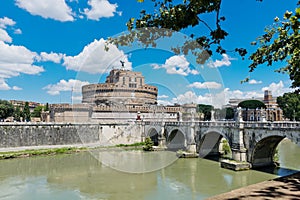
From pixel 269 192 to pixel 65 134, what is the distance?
25.9 meters

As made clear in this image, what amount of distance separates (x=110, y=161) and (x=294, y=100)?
1307 inches

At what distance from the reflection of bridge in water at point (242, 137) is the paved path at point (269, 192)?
368 inches

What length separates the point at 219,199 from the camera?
4547mm

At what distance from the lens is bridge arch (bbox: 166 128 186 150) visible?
2688 centimetres

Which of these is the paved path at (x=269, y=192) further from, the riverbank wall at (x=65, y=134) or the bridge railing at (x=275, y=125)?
the riverbank wall at (x=65, y=134)

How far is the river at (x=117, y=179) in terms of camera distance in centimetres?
1204

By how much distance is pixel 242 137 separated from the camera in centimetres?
1720

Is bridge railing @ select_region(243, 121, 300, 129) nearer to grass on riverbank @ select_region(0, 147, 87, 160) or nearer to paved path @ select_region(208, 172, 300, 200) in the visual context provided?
paved path @ select_region(208, 172, 300, 200)

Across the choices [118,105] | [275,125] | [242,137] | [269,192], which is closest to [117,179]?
[242,137]

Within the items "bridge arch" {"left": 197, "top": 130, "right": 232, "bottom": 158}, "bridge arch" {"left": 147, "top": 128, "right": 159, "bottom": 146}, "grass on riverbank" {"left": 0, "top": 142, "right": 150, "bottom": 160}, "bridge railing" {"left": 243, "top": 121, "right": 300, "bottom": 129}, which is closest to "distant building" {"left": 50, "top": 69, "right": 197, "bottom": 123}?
"bridge arch" {"left": 147, "top": 128, "right": 159, "bottom": 146}

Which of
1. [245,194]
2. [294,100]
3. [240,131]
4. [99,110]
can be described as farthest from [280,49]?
[294,100]

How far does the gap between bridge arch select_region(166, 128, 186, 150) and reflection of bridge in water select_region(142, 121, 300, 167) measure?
28.1 inches

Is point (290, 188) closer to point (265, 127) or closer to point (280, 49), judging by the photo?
point (280, 49)

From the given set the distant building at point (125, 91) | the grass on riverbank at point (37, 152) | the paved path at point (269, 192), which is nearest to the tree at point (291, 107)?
the distant building at point (125, 91)
